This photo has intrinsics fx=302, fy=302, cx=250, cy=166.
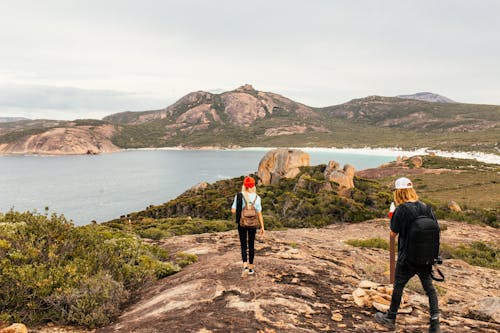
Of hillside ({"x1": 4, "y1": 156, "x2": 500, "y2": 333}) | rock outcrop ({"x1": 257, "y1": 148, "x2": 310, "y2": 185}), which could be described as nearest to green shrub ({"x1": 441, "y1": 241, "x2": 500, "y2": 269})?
hillside ({"x1": 4, "y1": 156, "x2": 500, "y2": 333})

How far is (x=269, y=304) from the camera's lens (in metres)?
6.32

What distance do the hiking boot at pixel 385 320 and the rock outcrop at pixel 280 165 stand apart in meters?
36.0

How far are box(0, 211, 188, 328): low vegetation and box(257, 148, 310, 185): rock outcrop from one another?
33569 millimetres

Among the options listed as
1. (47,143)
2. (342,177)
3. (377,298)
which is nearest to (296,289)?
(377,298)

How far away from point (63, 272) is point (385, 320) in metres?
6.82

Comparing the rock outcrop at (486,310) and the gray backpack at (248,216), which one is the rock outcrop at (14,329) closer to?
the gray backpack at (248,216)

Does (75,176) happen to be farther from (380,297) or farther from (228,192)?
(380,297)

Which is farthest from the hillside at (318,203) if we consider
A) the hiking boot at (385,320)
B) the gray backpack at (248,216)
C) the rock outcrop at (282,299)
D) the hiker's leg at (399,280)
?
the hiker's leg at (399,280)

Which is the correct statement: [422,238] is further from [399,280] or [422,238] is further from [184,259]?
[184,259]

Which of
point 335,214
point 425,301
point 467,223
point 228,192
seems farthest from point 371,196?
point 425,301

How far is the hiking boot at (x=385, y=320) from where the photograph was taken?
5655 mm

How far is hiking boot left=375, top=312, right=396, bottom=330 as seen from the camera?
5.65 m

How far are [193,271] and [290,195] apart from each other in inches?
971

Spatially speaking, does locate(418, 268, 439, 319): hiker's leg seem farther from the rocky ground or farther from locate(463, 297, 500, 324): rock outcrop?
locate(463, 297, 500, 324): rock outcrop
